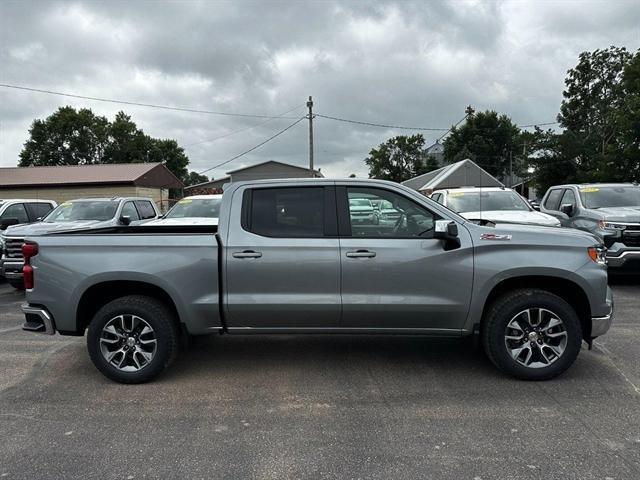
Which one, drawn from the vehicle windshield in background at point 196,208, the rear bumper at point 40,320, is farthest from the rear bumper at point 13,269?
the rear bumper at point 40,320

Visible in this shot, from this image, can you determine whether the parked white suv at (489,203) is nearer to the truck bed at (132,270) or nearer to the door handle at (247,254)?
the door handle at (247,254)

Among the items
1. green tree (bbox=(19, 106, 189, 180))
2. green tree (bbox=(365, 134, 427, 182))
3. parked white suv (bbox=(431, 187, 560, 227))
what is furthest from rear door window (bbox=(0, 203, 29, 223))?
green tree (bbox=(365, 134, 427, 182))

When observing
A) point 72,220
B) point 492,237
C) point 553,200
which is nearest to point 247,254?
point 492,237

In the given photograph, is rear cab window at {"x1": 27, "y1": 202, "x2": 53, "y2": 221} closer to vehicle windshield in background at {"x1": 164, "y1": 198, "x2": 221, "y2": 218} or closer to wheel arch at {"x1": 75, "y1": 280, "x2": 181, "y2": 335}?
vehicle windshield in background at {"x1": 164, "y1": 198, "x2": 221, "y2": 218}

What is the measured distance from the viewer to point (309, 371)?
194 inches

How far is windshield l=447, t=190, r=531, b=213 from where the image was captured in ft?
34.0

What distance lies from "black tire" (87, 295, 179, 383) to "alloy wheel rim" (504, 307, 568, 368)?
3.01 metres

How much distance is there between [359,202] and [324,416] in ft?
6.17

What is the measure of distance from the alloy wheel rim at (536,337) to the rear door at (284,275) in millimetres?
1571

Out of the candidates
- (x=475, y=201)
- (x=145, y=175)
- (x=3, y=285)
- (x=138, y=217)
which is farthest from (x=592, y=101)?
(x=3, y=285)

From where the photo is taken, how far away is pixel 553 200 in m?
11.8

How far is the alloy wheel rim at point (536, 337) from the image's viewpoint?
14.6ft

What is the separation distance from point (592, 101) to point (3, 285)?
4626cm

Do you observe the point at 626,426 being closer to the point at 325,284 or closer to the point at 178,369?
the point at 325,284
